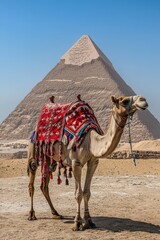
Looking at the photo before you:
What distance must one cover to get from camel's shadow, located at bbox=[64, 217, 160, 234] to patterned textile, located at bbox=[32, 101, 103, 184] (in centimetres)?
129

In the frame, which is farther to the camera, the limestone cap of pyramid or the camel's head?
the limestone cap of pyramid

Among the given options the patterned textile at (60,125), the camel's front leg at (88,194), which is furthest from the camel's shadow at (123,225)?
the patterned textile at (60,125)

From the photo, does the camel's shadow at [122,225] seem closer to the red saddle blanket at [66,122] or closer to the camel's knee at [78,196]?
the camel's knee at [78,196]

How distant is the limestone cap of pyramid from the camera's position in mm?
142250

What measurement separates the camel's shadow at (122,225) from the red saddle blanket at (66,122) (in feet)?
4.54

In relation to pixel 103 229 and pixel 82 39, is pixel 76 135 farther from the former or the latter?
pixel 82 39

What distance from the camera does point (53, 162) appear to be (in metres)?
7.94

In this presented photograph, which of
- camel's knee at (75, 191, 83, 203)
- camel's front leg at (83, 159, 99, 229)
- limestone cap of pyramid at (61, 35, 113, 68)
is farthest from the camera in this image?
limestone cap of pyramid at (61, 35, 113, 68)

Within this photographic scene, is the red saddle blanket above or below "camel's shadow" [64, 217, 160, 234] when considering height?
above

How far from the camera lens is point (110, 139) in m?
6.50

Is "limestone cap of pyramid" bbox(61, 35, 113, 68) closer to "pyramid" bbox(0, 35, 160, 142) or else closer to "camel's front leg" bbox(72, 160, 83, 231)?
"pyramid" bbox(0, 35, 160, 142)

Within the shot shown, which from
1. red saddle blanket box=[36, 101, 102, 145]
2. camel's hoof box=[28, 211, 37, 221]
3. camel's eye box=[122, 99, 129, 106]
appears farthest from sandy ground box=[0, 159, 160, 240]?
camel's eye box=[122, 99, 129, 106]

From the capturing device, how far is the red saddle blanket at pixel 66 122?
7.06 m

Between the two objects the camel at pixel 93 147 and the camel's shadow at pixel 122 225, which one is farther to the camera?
the camel's shadow at pixel 122 225
